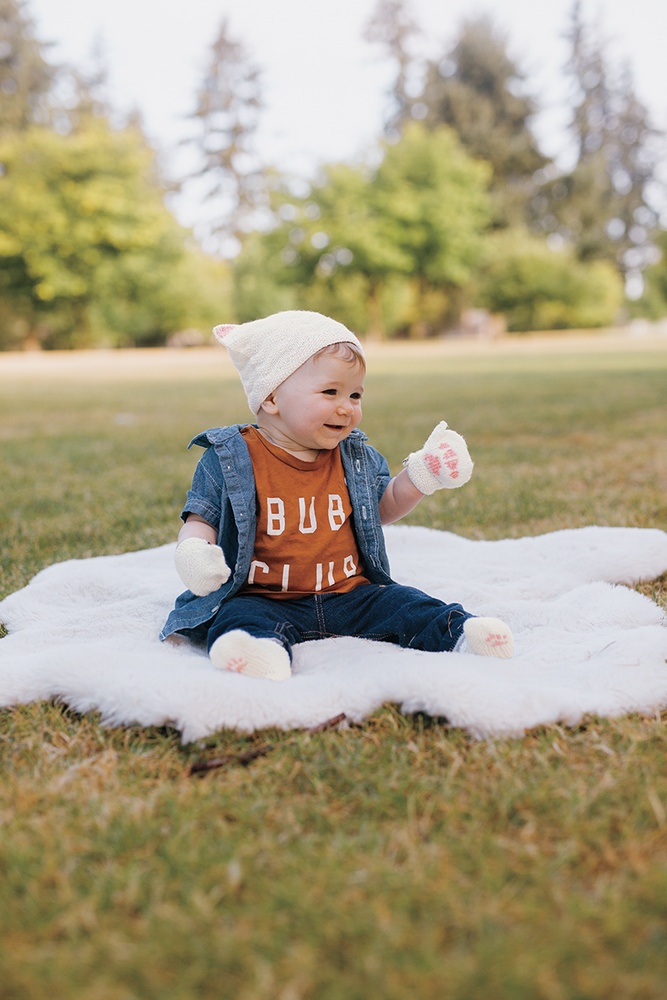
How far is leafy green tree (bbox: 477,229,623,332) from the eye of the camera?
30.2 metres

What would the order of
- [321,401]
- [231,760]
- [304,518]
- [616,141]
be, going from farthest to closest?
1. [616,141]
2. [304,518]
3. [321,401]
4. [231,760]

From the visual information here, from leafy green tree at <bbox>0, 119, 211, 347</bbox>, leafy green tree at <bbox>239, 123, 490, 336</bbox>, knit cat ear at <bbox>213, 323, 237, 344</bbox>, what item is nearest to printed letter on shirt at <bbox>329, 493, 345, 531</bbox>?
knit cat ear at <bbox>213, 323, 237, 344</bbox>

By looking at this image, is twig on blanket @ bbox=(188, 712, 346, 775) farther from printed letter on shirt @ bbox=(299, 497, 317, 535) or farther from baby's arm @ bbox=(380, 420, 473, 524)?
baby's arm @ bbox=(380, 420, 473, 524)

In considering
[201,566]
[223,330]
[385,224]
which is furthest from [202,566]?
[385,224]

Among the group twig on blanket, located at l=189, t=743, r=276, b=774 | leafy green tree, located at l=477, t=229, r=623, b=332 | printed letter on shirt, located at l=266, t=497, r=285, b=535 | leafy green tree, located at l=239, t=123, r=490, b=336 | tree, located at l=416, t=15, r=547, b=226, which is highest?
tree, located at l=416, t=15, r=547, b=226

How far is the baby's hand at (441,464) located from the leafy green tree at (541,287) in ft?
97.4

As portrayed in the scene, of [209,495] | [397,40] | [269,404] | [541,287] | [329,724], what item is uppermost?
[397,40]

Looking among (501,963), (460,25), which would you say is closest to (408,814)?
(501,963)

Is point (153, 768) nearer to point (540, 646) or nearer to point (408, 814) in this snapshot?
point (408, 814)

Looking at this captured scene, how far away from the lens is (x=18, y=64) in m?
31.5

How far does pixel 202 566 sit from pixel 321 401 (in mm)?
498

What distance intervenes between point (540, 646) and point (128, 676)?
947 mm

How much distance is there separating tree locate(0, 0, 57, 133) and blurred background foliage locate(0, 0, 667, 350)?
8 cm

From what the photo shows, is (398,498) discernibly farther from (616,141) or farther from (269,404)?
(616,141)
